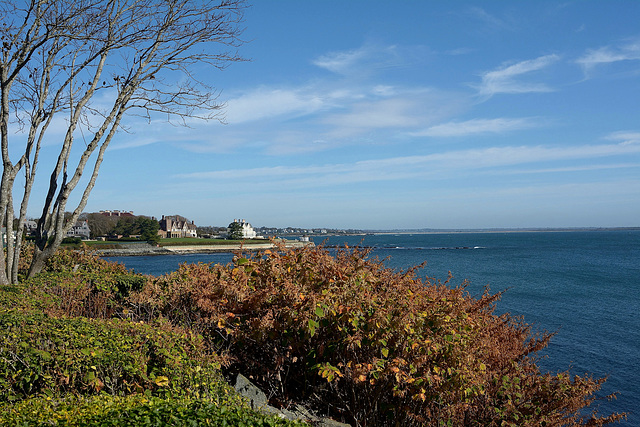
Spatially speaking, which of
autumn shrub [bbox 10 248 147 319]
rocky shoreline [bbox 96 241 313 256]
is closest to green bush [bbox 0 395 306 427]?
autumn shrub [bbox 10 248 147 319]

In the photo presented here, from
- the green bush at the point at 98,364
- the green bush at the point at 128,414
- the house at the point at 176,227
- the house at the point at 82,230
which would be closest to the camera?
the green bush at the point at 128,414

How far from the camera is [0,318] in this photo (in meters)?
4.87

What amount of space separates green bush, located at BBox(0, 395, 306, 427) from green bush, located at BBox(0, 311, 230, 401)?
44cm

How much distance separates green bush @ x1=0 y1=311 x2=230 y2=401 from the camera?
3994 mm

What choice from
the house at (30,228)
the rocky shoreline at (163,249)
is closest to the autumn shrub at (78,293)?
the house at (30,228)

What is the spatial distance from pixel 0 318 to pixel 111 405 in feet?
7.78

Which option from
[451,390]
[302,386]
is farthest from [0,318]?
[451,390]

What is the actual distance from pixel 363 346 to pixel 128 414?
2632 mm

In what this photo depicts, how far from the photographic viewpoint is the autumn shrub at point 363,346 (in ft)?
15.7

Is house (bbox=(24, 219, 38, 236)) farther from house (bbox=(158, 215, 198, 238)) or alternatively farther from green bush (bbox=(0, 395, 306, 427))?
house (bbox=(158, 215, 198, 238))

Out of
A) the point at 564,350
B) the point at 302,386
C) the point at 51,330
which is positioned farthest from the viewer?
the point at 564,350

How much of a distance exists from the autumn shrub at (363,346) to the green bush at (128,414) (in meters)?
1.48

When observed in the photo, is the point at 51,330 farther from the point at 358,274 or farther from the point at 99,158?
the point at 99,158

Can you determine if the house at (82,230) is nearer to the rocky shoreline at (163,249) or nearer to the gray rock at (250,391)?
the rocky shoreline at (163,249)
